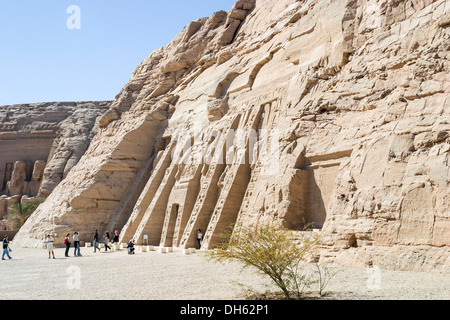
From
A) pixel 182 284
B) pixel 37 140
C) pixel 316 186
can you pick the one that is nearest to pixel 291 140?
pixel 316 186

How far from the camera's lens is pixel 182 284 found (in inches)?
343

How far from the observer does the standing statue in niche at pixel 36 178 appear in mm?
41000

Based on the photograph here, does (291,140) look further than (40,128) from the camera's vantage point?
No

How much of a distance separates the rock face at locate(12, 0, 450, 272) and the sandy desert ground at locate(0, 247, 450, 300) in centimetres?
132

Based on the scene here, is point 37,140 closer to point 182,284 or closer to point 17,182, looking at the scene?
point 17,182

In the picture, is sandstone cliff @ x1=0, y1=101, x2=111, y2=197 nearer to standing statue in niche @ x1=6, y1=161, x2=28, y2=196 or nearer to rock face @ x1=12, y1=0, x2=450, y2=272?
standing statue in niche @ x1=6, y1=161, x2=28, y2=196

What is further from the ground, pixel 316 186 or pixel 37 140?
pixel 37 140

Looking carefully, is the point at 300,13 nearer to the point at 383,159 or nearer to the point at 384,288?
the point at 383,159

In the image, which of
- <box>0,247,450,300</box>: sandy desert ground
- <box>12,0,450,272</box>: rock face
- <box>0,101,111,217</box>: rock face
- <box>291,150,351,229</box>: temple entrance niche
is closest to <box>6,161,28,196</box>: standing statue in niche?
<box>0,101,111,217</box>: rock face

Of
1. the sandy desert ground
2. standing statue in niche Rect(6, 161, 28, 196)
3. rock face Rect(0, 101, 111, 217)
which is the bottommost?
the sandy desert ground

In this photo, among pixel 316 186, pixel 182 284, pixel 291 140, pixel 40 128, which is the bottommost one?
pixel 182 284

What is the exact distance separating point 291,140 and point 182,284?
22.7 ft

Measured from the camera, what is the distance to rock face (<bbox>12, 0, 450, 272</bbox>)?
9.88 metres
